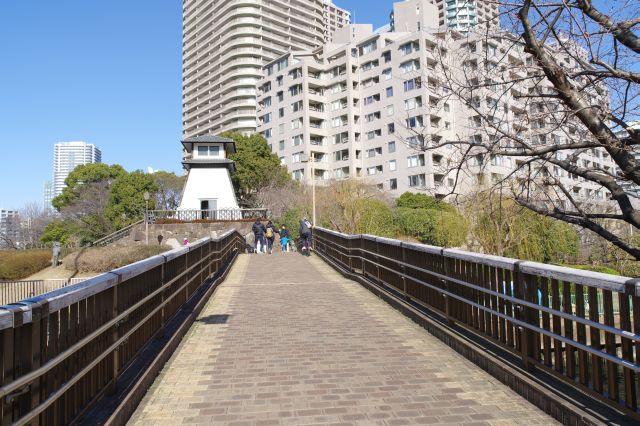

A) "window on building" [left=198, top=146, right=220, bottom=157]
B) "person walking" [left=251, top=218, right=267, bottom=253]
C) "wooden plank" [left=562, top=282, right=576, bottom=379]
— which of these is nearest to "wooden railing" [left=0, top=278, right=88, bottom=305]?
"person walking" [left=251, top=218, right=267, bottom=253]

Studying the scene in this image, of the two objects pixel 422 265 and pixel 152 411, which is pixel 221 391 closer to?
pixel 152 411

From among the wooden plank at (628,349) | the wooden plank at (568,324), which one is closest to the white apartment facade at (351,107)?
the wooden plank at (568,324)

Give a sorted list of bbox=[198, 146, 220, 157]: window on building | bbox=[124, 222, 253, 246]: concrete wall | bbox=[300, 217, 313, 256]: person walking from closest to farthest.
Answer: bbox=[300, 217, 313, 256]: person walking, bbox=[124, 222, 253, 246]: concrete wall, bbox=[198, 146, 220, 157]: window on building

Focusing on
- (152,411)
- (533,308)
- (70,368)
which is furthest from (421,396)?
(70,368)

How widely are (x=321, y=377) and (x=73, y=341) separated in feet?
8.20

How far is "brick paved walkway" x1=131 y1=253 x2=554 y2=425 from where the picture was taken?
392 cm

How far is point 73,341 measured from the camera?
314 cm

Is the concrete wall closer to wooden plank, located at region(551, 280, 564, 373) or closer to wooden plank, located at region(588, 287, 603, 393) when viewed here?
wooden plank, located at region(551, 280, 564, 373)

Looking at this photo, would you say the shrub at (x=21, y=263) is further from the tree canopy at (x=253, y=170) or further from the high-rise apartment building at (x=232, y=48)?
the high-rise apartment building at (x=232, y=48)

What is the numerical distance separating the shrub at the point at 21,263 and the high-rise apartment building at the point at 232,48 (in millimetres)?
63649

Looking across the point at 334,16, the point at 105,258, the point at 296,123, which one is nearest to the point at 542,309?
the point at 105,258

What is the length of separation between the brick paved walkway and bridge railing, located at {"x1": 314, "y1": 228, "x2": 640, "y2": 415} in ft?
1.43

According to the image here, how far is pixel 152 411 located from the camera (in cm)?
410

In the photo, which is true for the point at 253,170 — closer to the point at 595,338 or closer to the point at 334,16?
the point at 595,338
